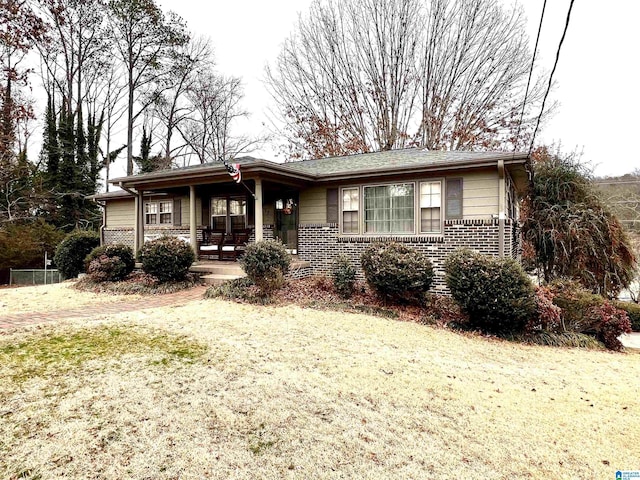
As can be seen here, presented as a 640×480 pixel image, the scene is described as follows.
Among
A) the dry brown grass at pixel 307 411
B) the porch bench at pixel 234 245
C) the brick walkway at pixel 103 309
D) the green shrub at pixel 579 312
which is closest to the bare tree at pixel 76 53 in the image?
the porch bench at pixel 234 245

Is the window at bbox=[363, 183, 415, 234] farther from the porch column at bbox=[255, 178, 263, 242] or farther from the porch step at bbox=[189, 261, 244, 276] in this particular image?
the porch step at bbox=[189, 261, 244, 276]

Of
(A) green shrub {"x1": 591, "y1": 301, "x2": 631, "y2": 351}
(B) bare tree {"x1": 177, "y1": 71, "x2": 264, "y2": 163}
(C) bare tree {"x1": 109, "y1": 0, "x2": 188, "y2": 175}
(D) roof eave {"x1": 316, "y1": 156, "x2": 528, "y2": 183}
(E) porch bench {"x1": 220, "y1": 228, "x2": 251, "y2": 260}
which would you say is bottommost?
(A) green shrub {"x1": 591, "y1": 301, "x2": 631, "y2": 351}

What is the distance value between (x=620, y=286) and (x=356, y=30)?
15.4 m

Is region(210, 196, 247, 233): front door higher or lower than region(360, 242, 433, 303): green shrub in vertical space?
higher

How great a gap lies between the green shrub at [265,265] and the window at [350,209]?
2.77 m

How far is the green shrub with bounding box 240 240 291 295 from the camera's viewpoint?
25.2 ft

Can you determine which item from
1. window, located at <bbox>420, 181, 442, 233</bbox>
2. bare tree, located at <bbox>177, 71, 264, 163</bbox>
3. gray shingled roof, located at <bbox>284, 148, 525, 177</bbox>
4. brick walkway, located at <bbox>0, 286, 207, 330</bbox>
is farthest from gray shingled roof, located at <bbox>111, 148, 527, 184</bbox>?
bare tree, located at <bbox>177, 71, 264, 163</bbox>

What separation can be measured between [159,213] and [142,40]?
11601 mm

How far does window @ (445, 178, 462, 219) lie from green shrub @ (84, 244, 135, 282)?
858cm

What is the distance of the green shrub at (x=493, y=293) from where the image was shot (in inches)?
245

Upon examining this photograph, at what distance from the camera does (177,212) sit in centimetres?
1323

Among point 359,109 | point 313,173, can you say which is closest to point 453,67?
point 359,109

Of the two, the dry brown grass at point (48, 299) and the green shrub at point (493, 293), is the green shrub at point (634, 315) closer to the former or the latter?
the green shrub at point (493, 293)

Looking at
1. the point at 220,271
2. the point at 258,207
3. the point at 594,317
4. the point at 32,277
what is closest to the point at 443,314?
the point at 594,317
